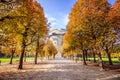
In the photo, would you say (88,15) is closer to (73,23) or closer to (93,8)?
(93,8)

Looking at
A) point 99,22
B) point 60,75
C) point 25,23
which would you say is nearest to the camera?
point 60,75

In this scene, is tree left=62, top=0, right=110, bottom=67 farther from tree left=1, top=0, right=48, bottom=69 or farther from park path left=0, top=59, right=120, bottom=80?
tree left=1, top=0, right=48, bottom=69

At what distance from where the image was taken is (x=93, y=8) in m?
26.6

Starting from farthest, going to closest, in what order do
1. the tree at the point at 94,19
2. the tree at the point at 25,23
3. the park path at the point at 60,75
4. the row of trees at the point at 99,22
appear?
the tree at the point at 94,19, the row of trees at the point at 99,22, the tree at the point at 25,23, the park path at the point at 60,75

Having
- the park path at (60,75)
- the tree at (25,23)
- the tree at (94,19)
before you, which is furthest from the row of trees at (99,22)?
the tree at (25,23)

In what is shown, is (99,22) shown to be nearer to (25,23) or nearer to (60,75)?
(25,23)

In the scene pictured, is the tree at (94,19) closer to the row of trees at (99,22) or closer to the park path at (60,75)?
the row of trees at (99,22)

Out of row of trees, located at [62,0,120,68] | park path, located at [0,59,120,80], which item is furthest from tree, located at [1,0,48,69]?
row of trees, located at [62,0,120,68]

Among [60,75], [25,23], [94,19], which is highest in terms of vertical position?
[94,19]

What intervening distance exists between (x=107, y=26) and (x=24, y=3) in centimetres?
1259

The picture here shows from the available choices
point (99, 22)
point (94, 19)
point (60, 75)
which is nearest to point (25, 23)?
point (94, 19)

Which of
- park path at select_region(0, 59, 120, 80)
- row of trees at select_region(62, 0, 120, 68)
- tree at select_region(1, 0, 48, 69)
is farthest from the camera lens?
row of trees at select_region(62, 0, 120, 68)

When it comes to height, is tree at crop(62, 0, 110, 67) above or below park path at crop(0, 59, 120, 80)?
above

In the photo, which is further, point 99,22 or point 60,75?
point 99,22
